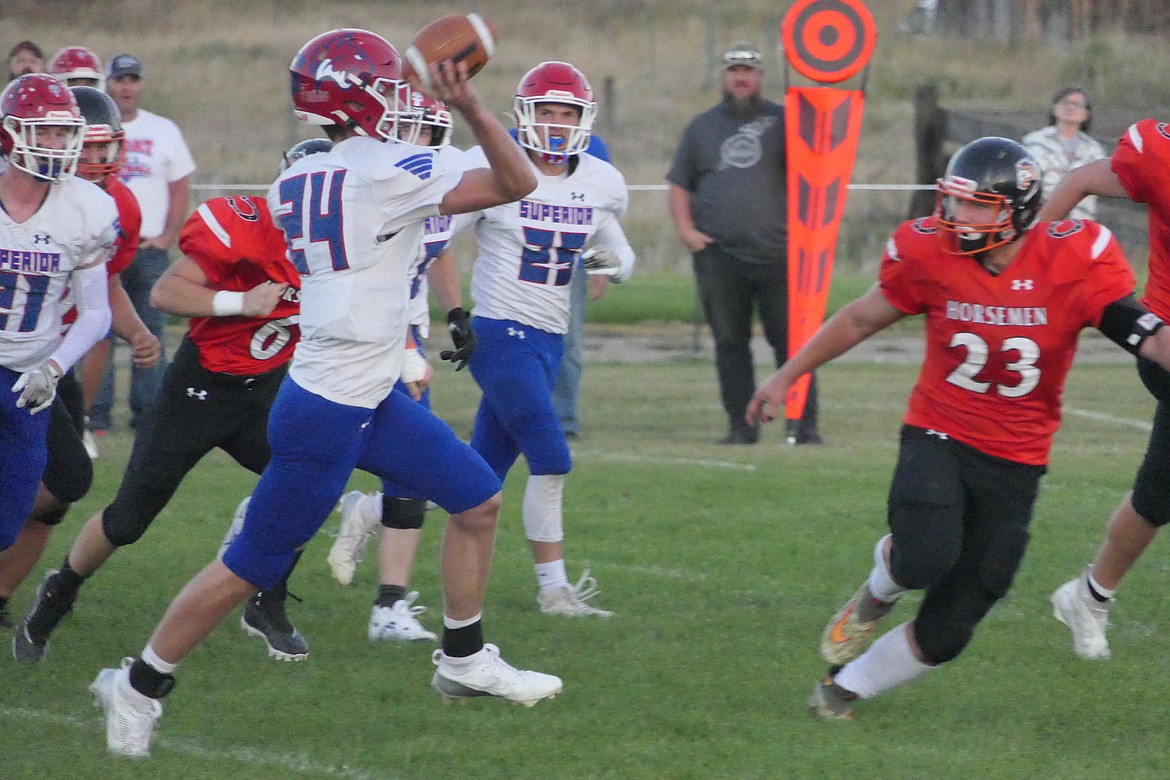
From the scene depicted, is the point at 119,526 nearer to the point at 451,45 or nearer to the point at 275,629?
the point at 275,629

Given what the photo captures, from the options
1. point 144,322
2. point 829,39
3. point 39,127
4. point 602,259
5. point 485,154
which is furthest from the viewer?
point 829,39

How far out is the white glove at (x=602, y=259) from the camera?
593 centimetres

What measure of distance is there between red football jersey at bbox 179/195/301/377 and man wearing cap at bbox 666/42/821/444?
4.67 meters

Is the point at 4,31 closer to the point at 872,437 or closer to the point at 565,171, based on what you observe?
the point at 872,437

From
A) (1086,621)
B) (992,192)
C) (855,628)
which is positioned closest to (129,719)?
(855,628)

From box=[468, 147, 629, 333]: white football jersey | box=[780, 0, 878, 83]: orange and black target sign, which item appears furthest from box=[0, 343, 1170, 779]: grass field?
box=[780, 0, 878, 83]: orange and black target sign

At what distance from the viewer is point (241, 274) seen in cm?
471

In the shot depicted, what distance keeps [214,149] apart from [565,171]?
1650 cm

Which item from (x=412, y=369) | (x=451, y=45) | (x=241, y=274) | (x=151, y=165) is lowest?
(x=151, y=165)

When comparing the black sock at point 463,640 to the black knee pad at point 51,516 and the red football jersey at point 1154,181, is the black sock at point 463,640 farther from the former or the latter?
the red football jersey at point 1154,181

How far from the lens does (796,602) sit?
5602 mm

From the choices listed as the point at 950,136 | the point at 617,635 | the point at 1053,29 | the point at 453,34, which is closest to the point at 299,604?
the point at 617,635

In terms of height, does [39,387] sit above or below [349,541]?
above

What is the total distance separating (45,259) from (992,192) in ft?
9.19
